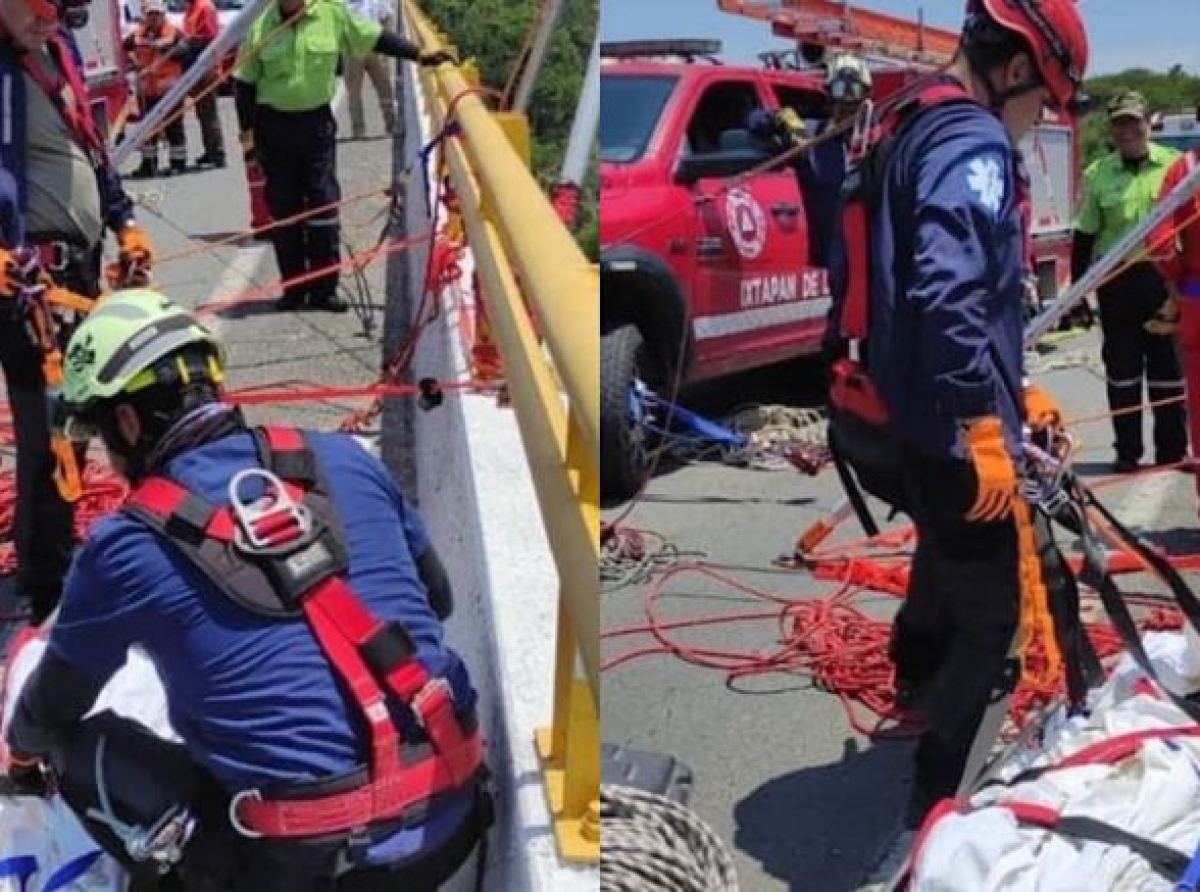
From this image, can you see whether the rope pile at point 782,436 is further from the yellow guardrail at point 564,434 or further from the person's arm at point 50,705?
the person's arm at point 50,705

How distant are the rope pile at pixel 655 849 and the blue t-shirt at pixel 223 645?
300mm

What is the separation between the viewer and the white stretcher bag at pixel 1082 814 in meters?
2.69

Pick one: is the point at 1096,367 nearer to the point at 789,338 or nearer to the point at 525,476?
the point at 789,338

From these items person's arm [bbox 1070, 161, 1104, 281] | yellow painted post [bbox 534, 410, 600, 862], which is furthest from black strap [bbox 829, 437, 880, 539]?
person's arm [bbox 1070, 161, 1104, 281]

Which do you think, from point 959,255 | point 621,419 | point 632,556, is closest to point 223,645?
point 959,255

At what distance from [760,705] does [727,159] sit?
12.2ft

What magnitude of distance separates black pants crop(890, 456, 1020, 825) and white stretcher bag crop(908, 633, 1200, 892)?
57cm

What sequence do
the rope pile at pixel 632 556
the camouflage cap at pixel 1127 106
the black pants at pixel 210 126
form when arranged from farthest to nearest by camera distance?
the black pants at pixel 210 126, the camouflage cap at pixel 1127 106, the rope pile at pixel 632 556

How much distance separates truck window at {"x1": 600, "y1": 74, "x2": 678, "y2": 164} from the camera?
772 cm

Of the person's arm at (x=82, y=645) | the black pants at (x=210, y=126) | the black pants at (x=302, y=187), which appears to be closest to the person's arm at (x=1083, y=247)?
the black pants at (x=302, y=187)

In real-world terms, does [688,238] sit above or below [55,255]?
below

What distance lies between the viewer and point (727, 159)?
26.1 feet

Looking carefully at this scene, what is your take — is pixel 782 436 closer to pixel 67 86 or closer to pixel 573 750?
pixel 67 86

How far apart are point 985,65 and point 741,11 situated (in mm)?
8072
